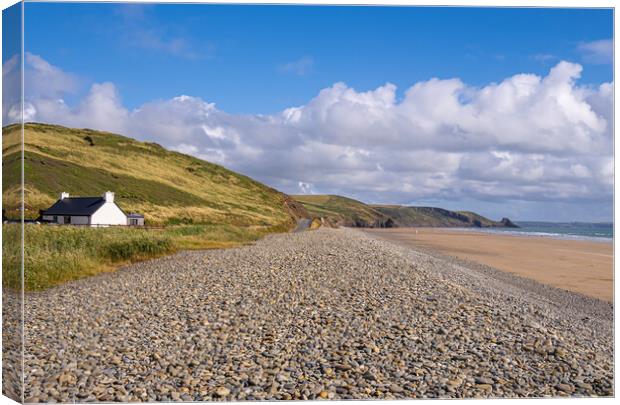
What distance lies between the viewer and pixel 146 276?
18.5 meters

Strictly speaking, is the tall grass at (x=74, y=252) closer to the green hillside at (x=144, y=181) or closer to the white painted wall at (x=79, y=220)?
the white painted wall at (x=79, y=220)

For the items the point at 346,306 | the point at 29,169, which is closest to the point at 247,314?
the point at 346,306

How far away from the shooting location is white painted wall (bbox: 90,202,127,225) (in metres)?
50.2

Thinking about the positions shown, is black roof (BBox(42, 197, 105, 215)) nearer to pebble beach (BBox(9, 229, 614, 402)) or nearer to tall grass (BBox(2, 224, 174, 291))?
tall grass (BBox(2, 224, 174, 291))

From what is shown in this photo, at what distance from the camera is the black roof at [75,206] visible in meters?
49.6

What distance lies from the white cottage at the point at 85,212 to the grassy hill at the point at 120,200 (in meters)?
1.65

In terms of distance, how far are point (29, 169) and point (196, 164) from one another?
77.7 meters

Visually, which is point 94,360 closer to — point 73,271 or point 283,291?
point 283,291

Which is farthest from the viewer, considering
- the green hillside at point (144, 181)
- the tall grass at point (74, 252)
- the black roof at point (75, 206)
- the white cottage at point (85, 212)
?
the green hillside at point (144, 181)

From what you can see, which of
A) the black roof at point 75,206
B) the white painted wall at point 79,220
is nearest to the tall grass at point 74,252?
the white painted wall at point 79,220

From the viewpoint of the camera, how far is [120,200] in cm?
7538

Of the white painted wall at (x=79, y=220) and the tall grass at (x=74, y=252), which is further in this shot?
the white painted wall at (x=79, y=220)

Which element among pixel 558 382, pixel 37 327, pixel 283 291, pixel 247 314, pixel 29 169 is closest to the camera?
pixel 558 382

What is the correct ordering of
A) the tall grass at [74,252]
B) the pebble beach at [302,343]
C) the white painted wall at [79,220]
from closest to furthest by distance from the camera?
1. the pebble beach at [302,343]
2. the tall grass at [74,252]
3. the white painted wall at [79,220]
